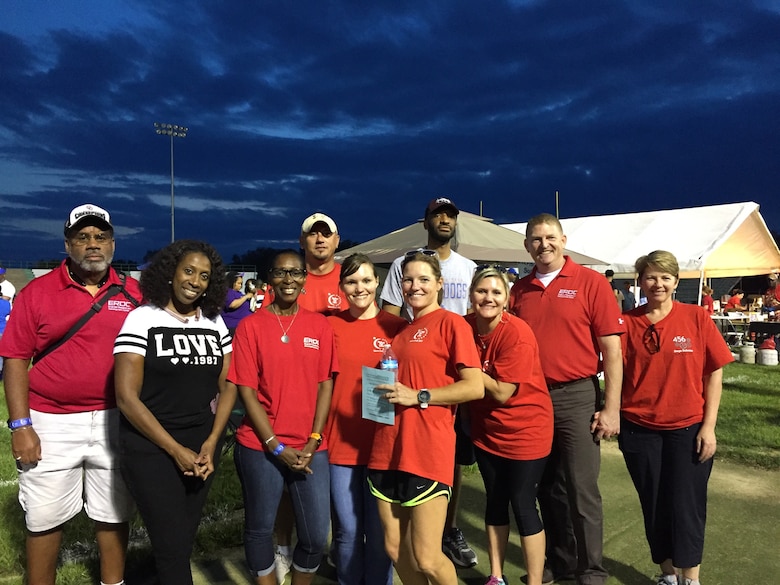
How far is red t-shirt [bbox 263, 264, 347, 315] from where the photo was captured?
366 centimetres

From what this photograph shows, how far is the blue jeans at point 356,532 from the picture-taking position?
2885 millimetres

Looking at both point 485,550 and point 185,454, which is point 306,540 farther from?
point 485,550

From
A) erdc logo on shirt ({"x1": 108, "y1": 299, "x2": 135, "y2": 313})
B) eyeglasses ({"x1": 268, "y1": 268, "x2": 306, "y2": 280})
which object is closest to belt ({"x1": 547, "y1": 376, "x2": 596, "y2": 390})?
eyeglasses ({"x1": 268, "y1": 268, "x2": 306, "y2": 280})

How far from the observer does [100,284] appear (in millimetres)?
3162

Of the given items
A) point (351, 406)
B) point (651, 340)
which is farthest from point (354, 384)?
point (651, 340)

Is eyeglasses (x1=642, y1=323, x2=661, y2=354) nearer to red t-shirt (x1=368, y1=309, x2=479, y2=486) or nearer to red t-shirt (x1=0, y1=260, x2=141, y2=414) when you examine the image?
red t-shirt (x1=368, y1=309, x2=479, y2=486)

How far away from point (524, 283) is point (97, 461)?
9.03 ft

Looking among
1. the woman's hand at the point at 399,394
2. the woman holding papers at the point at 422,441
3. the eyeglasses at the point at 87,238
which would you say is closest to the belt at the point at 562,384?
the woman holding papers at the point at 422,441

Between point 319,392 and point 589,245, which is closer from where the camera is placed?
point 319,392

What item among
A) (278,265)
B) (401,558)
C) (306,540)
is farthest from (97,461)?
(401,558)

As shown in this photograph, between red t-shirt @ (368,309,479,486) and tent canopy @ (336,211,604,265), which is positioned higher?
tent canopy @ (336,211,604,265)

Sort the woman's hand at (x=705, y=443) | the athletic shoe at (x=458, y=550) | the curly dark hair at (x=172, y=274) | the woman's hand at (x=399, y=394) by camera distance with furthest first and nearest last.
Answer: the athletic shoe at (x=458, y=550)
the woman's hand at (x=705, y=443)
the curly dark hair at (x=172, y=274)
the woman's hand at (x=399, y=394)

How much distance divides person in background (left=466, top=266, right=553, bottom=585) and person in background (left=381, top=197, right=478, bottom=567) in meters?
0.53

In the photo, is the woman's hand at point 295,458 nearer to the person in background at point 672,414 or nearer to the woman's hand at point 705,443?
the person in background at point 672,414
